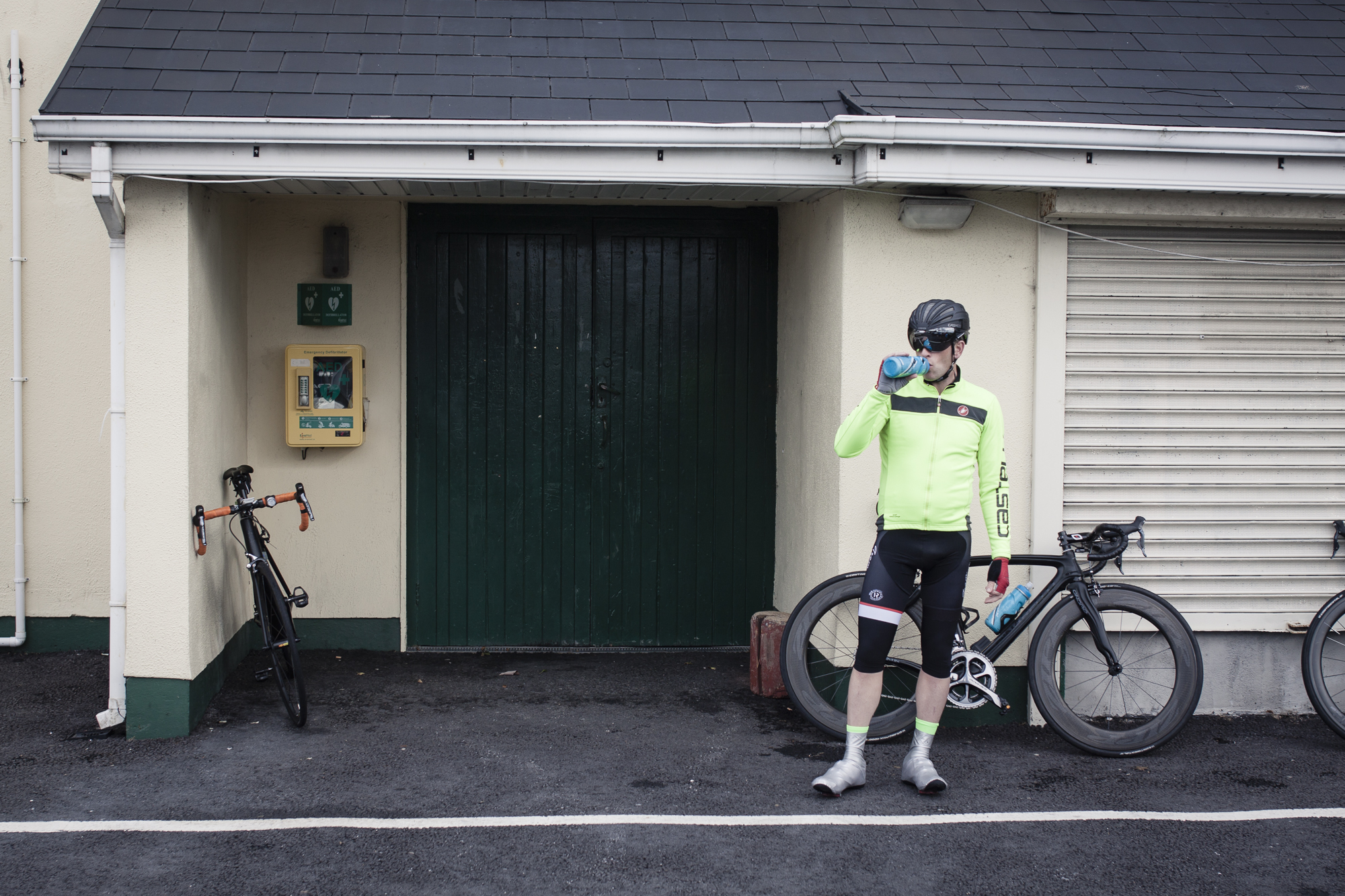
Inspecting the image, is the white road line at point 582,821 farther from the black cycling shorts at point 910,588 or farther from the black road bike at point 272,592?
the black road bike at point 272,592

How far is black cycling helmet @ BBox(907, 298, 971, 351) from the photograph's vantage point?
3986 millimetres

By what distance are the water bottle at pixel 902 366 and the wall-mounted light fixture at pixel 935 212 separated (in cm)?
119

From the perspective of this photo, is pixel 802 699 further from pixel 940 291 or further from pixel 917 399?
pixel 940 291

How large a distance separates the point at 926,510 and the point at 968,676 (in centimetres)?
102

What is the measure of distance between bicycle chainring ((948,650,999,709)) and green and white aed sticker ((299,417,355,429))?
3.43m

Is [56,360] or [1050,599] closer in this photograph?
[1050,599]

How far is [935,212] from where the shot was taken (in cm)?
481

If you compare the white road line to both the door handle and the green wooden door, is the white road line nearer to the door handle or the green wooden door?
the green wooden door

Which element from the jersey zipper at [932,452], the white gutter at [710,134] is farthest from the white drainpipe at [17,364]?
the jersey zipper at [932,452]

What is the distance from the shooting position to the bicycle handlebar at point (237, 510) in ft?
15.5

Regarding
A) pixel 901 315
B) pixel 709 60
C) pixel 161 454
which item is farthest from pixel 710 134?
pixel 161 454

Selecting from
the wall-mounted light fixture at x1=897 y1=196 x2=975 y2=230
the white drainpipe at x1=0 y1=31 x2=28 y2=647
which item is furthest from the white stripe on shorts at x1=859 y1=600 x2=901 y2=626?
the white drainpipe at x1=0 y1=31 x2=28 y2=647

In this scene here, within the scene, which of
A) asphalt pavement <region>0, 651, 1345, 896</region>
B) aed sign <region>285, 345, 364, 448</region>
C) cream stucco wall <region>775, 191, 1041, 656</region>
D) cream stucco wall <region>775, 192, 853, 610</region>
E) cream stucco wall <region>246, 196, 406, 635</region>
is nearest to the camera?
asphalt pavement <region>0, 651, 1345, 896</region>

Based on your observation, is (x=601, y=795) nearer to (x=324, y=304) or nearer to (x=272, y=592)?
(x=272, y=592)
